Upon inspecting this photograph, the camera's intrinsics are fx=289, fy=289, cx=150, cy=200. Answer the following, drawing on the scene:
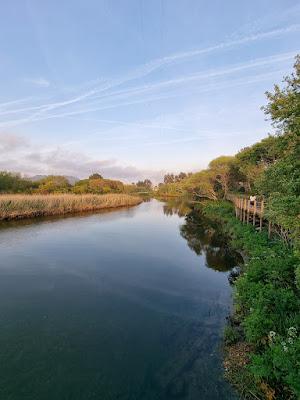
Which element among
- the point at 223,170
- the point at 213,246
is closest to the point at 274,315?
the point at 213,246

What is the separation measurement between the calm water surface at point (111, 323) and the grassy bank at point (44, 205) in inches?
407

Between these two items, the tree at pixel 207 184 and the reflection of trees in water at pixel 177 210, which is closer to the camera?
the reflection of trees in water at pixel 177 210

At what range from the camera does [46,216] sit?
28.2m

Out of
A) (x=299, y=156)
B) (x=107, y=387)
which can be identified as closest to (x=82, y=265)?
(x=107, y=387)

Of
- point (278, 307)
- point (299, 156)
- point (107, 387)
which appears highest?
point (299, 156)

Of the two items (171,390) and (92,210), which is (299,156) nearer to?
(171,390)

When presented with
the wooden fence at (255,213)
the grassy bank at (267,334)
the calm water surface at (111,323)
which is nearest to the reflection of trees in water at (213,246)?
the calm water surface at (111,323)

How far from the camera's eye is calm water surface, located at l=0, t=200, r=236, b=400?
5316mm

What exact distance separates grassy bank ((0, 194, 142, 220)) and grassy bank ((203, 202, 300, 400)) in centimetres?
2213

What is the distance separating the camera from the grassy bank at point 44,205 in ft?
81.3

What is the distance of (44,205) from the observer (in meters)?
28.6

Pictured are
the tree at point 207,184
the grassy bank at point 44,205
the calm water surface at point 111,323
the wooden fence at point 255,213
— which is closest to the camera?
the calm water surface at point 111,323

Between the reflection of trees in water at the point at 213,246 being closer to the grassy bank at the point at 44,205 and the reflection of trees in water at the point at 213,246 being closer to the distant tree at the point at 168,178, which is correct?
the grassy bank at the point at 44,205

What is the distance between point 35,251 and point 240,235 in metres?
11.4
